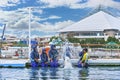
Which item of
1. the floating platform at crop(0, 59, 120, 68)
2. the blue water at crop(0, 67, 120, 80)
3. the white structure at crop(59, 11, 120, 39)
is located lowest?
the blue water at crop(0, 67, 120, 80)

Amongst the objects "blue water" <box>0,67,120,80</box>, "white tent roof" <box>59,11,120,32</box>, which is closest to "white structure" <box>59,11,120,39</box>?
"white tent roof" <box>59,11,120,32</box>

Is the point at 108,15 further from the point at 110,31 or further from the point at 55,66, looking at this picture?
the point at 55,66

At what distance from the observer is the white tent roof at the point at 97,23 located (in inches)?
6053

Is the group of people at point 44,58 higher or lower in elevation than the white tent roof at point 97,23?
lower

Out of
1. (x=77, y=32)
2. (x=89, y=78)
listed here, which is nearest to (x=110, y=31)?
(x=77, y=32)

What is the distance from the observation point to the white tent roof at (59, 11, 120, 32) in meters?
154

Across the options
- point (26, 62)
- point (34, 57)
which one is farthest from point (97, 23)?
point (26, 62)

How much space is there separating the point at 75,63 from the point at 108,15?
123m

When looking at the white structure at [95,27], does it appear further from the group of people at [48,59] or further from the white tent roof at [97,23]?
the group of people at [48,59]

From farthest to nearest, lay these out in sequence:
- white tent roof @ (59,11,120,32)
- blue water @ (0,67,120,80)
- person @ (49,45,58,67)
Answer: white tent roof @ (59,11,120,32) < person @ (49,45,58,67) < blue water @ (0,67,120,80)

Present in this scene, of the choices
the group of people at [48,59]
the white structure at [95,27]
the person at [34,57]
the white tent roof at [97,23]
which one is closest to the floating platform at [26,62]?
the person at [34,57]

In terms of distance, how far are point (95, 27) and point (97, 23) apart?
431 cm

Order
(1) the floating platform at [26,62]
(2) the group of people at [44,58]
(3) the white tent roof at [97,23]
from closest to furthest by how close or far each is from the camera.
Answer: (1) the floating platform at [26,62]
(2) the group of people at [44,58]
(3) the white tent roof at [97,23]

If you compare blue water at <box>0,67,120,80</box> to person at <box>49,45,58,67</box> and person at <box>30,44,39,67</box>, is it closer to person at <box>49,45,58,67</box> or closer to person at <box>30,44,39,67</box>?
person at <box>30,44,39,67</box>
